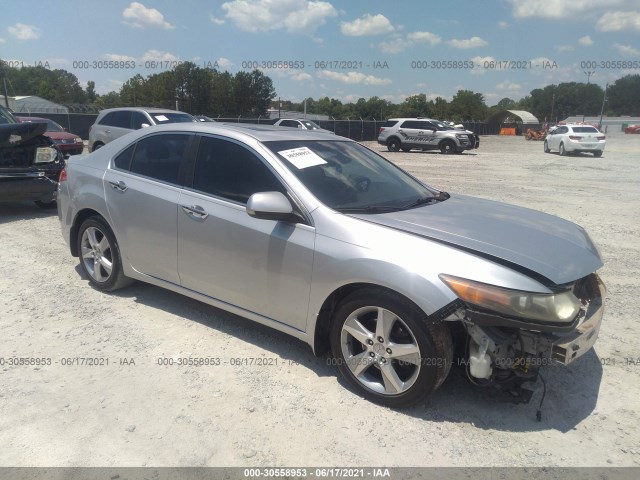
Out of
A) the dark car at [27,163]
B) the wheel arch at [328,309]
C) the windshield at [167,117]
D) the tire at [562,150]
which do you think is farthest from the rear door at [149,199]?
the tire at [562,150]

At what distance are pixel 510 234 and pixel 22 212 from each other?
27.5 ft

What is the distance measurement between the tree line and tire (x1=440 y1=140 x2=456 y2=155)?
33.0 metres

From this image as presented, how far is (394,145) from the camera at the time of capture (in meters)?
28.0

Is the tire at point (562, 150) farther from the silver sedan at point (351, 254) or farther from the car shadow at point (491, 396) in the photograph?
the car shadow at point (491, 396)

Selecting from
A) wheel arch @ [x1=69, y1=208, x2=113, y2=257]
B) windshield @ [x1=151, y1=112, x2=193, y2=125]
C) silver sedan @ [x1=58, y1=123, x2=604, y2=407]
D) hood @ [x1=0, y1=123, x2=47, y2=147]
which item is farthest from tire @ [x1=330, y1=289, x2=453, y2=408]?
windshield @ [x1=151, y1=112, x2=193, y2=125]

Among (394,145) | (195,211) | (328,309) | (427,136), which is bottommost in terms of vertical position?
(328,309)

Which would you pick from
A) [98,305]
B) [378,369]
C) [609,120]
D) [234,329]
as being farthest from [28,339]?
[609,120]

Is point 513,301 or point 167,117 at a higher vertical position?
point 167,117

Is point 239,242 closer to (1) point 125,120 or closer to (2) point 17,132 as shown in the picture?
(2) point 17,132

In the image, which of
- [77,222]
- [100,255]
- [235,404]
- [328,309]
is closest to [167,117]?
[77,222]

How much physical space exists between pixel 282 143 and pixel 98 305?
2331mm

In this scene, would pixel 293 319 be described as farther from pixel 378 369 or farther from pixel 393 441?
pixel 393 441

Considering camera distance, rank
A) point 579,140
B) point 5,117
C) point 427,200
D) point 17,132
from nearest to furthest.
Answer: point 427,200, point 17,132, point 5,117, point 579,140

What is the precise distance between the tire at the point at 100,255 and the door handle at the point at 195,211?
3.55ft
